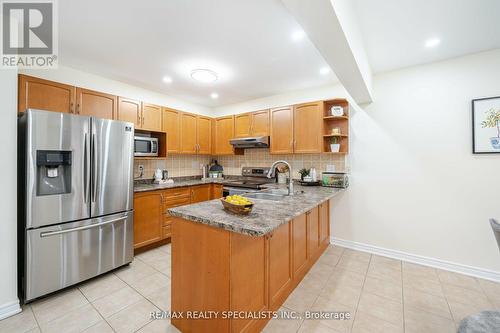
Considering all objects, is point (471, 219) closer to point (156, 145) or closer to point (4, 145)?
point (156, 145)

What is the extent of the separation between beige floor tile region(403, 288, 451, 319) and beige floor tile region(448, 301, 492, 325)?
4 centimetres

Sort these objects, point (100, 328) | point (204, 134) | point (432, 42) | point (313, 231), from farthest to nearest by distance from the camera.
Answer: point (204, 134) < point (313, 231) < point (432, 42) < point (100, 328)

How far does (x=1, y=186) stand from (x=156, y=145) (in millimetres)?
1845

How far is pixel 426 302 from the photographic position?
1907 millimetres

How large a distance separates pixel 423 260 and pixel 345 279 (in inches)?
46.2

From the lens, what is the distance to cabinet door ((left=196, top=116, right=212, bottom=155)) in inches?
158

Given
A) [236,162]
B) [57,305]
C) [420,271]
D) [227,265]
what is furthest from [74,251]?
[420,271]

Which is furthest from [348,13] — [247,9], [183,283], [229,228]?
[183,283]

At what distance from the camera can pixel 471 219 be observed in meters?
2.36

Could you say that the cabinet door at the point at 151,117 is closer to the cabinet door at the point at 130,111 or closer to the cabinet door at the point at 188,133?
the cabinet door at the point at 130,111

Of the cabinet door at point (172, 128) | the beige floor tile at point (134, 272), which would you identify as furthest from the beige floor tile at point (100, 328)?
the cabinet door at point (172, 128)

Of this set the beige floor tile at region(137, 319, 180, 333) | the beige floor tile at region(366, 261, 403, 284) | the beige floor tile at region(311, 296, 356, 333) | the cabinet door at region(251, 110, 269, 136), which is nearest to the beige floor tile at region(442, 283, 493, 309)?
the beige floor tile at region(366, 261, 403, 284)

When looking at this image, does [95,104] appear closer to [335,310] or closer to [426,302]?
[335,310]

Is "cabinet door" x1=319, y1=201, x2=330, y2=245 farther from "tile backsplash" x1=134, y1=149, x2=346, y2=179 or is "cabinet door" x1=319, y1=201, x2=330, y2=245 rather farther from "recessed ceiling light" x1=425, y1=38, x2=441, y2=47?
"recessed ceiling light" x1=425, y1=38, x2=441, y2=47
